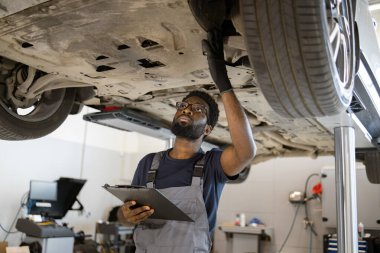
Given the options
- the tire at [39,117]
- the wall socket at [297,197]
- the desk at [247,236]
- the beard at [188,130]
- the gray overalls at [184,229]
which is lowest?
the desk at [247,236]

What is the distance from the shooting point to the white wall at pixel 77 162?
5.25 m

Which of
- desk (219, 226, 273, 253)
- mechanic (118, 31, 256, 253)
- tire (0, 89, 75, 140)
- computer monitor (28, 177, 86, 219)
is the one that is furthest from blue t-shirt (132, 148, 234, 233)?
desk (219, 226, 273, 253)

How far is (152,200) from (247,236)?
13.8 ft

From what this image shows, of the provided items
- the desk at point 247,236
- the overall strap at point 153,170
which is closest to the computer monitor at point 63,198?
the desk at point 247,236

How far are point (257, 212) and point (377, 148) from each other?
295 cm

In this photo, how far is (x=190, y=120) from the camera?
6.29 feet

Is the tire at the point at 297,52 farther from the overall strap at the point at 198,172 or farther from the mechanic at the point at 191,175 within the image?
the overall strap at the point at 198,172

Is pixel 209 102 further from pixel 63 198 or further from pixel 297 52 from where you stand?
pixel 63 198

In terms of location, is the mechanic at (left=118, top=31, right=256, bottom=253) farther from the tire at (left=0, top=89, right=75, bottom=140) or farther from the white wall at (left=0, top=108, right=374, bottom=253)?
the white wall at (left=0, top=108, right=374, bottom=253)

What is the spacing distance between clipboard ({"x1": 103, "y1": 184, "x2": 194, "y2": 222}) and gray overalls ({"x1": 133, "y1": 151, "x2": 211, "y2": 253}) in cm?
7

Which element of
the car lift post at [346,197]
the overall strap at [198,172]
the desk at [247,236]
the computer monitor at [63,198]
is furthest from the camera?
the desk at [247,236]

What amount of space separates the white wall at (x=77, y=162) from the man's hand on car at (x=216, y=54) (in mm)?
4578

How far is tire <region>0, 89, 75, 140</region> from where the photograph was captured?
6.80 feet

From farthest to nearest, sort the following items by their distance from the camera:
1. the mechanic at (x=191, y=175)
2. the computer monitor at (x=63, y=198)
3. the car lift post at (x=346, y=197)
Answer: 1. the computer monitor at (x=63, y=198)
2. the car lift post at (x=346, y=197)
3. the mechanic at (x=191, y=175)
